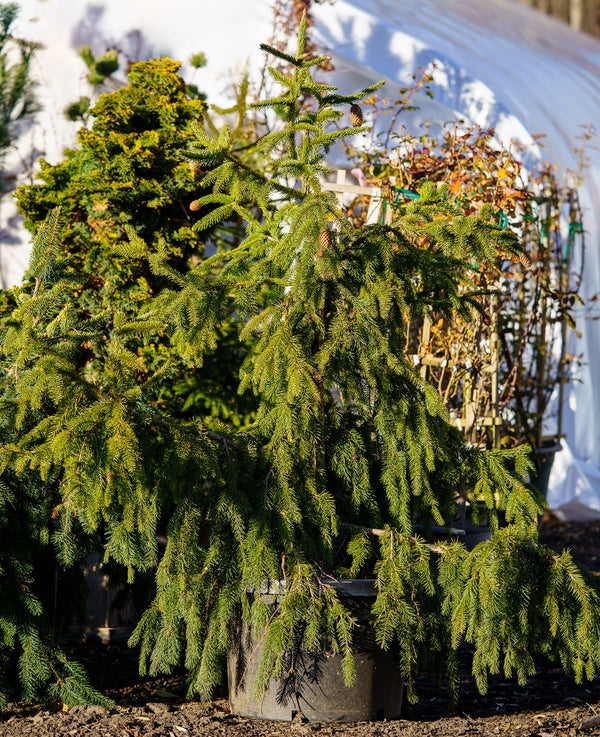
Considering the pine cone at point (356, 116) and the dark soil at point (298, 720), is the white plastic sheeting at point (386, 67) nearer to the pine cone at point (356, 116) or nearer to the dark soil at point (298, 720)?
the dark soil at point (298, 720)

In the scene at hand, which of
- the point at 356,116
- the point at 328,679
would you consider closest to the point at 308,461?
the point at 328,679

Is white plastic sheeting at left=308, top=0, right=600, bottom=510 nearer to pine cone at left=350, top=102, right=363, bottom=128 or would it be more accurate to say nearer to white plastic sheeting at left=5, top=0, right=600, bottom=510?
white plastic sheeting at left=5, top=0, right=600, bottom=510

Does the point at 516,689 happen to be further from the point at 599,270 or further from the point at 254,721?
the point at 599,270

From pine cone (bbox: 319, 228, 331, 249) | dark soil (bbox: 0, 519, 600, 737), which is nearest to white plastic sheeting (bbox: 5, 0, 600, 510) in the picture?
dark soil (bbox: 0, 519, 600, 737)

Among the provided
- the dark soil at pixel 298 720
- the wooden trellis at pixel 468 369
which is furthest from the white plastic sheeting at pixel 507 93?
the dark soil at pixel 298 720

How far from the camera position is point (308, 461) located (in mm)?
2791

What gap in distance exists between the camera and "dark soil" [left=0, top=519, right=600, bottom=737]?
2.68 m

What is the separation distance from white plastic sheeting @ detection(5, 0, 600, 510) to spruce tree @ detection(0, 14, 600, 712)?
3579 millimetres

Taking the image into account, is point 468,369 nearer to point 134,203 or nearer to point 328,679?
point 134,203

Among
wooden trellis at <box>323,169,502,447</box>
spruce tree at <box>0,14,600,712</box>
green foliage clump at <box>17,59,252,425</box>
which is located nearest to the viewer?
spruce tree at <box>0,14,600,712</box>

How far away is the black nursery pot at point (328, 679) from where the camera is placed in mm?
2713

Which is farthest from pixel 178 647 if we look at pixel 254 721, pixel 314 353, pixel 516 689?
pixel 516 689

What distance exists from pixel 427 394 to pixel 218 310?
0.77 meters

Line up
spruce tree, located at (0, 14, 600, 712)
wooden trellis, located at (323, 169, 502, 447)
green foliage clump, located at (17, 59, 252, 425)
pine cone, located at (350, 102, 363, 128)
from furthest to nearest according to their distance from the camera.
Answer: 1. wooden trellis, located at (323, 169, 502, 447)
2. green foliage clump, located at (17, 59, 252, 425)
3. pine cone, located at (350, 102, 363, 128)
4. spruce tree, located at (0, 14, 600, 712)
